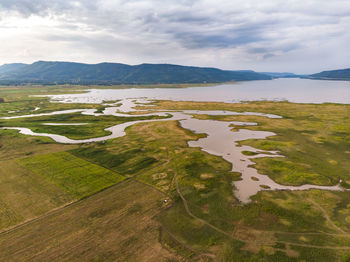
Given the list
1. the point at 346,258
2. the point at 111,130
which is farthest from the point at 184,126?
the point at 346,258

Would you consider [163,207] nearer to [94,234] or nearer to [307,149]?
[94,234]

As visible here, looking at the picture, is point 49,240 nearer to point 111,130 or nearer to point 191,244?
point 191,244

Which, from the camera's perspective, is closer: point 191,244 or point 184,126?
point 191,244

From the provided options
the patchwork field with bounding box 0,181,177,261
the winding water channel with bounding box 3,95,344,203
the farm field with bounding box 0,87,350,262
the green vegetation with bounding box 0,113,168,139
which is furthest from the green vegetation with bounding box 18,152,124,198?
the green vegetation with bounding box 0,113,168,139

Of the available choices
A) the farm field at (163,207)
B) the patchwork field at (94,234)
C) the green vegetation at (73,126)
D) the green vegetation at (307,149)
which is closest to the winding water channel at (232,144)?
the farm field at (163,207)

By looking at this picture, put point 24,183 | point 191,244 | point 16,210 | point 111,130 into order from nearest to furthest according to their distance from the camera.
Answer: point 191,244
point 16,210
point 24,183
point 111,130

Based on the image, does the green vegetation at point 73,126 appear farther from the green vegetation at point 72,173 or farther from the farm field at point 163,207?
the green vegetation at point 72,173
